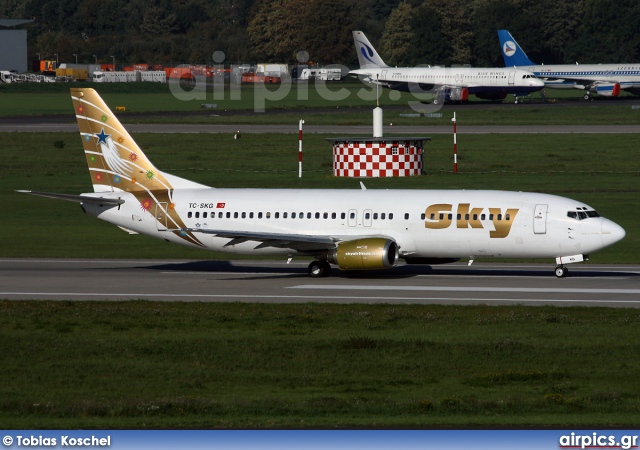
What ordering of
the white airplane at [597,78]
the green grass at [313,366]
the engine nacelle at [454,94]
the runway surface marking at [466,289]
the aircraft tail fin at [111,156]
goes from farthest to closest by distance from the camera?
the white airplane at [597,78] → the engine nacelle at [454,94] → the aircraft tail fin at [111,156] → the runway surface marking at [466,289] → the green grass at [313,366]

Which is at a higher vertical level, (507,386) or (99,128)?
A: (99,128)

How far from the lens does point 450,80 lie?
139000 mm

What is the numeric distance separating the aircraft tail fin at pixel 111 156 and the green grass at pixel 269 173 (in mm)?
5349

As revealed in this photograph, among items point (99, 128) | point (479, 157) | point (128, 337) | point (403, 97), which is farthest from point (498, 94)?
point (128, 337)

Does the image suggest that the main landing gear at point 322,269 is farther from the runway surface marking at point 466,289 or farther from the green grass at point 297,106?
the green grass at point 297,106

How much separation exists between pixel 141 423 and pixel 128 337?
8.57 m

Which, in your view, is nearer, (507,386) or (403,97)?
(507,386)

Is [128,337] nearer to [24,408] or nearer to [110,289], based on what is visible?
[24,408]

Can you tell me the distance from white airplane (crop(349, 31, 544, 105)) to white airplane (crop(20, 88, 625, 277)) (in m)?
94.1

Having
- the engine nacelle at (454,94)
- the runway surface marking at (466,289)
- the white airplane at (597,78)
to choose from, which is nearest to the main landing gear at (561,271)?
the runway surface marking at (466,289)

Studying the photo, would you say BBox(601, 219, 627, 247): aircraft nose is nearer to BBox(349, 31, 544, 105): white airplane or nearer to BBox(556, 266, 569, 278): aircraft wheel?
BBox(556, 266, 569, 278): aircraft wheel

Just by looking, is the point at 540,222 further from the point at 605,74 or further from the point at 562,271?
the point at 605,74

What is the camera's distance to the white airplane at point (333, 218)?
3766 cm

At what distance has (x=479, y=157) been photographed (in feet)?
259
